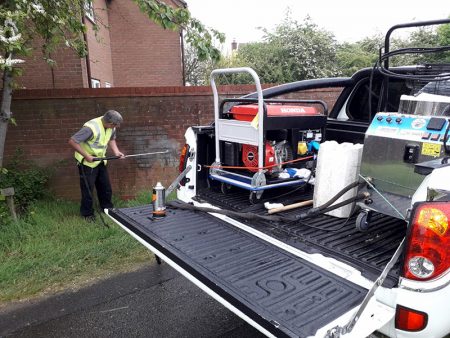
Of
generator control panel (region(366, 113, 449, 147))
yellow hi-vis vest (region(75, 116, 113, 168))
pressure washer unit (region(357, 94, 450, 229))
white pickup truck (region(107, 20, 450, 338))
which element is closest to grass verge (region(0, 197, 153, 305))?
yellow hi-vis vest (region(75, 116, 113, 168))

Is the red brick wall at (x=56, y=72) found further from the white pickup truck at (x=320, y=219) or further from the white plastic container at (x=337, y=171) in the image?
the white plastic container at (x=337, y=171)

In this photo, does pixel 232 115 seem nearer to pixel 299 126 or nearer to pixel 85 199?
pixel 299 126

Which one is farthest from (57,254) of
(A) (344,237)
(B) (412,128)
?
(B) (412,128)

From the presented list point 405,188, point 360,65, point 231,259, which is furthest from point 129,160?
point 360,65

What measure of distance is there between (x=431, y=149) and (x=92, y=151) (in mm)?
4303

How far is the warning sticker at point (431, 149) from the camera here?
6.80 ft

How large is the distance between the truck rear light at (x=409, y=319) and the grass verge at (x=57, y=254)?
3.12m

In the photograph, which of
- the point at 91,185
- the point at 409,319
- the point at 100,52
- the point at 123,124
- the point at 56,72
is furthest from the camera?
the point at 100,52

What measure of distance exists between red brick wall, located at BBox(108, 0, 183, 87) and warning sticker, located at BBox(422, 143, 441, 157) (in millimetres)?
14564

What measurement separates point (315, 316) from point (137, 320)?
1958mm

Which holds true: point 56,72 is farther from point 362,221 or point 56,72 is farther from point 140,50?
point 140,50

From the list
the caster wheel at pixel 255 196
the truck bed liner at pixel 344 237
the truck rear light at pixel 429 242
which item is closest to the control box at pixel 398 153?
the truck bed liner at pixel 344 237

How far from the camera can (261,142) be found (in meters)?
2.91

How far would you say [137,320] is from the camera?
3.18m
